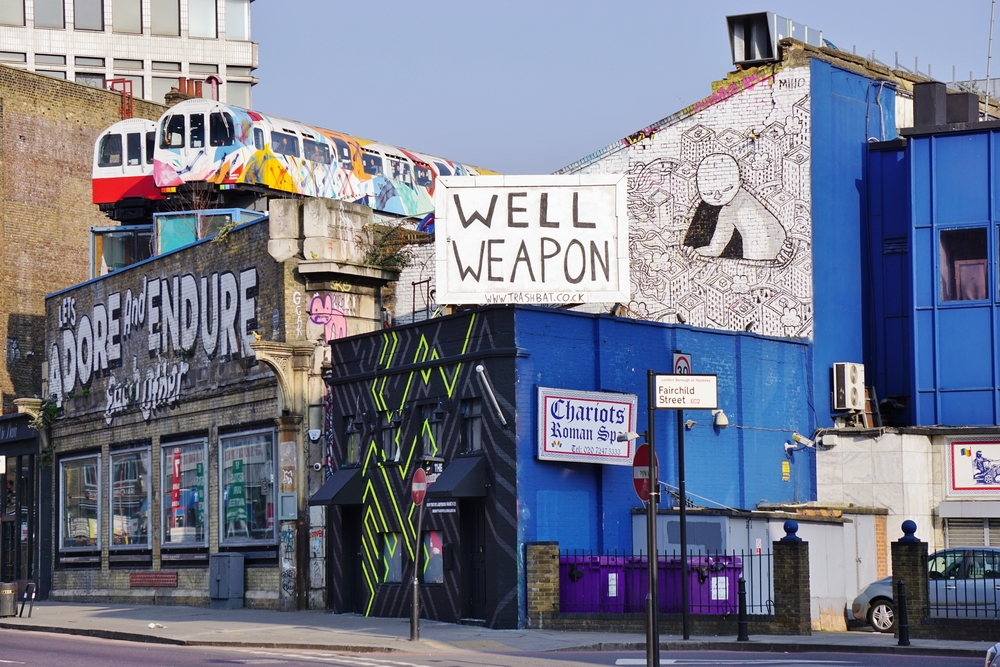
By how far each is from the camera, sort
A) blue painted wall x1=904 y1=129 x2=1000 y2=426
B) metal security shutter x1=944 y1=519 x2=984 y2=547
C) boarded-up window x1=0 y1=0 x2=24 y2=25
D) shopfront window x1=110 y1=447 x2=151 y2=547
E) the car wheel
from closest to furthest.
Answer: the car wheel → metal security shutter x1=944 y1=519 x2=984 y2=547 → blue painted wall x1=904 y1=129 x2=1000 y2=426 → shopfront window x1=110 y1=447 x2=151 y2=547 → boarded-up window x1=0 y1=0 x2=24 y2=25

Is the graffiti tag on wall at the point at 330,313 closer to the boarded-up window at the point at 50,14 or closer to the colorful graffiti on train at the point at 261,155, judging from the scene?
the colorful graffiti on train at the point at 261,155

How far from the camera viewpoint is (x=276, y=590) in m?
33.2

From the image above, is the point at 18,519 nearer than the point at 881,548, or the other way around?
the point at 881,548

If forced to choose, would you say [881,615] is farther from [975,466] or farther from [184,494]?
[184,494]

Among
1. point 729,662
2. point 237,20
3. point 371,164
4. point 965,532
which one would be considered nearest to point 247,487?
point 965,532

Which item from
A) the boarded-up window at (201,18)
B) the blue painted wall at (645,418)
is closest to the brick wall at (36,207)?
the blue painted wall at (645,418)

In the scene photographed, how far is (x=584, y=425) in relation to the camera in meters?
27.5

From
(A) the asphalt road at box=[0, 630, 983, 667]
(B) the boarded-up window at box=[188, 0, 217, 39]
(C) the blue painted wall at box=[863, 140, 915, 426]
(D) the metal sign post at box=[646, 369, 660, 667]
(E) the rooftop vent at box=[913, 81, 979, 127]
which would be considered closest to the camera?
(D) the metal sign post at box=[646, 369, 660, 667]

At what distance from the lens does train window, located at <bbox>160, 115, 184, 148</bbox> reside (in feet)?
147

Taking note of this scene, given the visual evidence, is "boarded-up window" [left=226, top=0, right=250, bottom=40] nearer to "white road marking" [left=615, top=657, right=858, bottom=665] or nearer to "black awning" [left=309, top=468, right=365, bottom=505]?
"black awning" [left=309, top=468, right=365, bottom=505]

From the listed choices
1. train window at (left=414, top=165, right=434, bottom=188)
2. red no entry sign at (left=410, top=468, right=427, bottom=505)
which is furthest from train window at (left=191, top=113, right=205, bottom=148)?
red no entry sign at (left=410, top=468, right=427, bottom=505)

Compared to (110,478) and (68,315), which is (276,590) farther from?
(68,315)

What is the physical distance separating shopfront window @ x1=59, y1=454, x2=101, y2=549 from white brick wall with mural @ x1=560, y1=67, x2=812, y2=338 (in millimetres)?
17124

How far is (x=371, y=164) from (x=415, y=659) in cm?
2919
